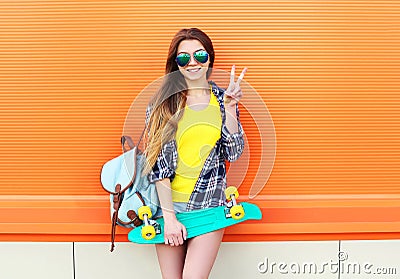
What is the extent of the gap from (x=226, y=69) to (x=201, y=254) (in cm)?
92

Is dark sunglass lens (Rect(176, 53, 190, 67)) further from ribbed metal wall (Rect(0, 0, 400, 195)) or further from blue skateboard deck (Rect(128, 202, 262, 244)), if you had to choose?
blue skateboard deck (Rect(128, 202, 262, 244))

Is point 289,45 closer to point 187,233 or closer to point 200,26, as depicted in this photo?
point 200,26

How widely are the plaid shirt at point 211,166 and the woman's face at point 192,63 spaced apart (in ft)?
0.42

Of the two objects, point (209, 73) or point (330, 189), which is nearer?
point (209, 73)

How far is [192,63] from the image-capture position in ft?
7.02

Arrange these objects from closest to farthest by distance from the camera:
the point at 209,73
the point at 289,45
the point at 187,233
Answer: the point at 187,233
the point at 209,73
the point at 289,45

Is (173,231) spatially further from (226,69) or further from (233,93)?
(226,69)

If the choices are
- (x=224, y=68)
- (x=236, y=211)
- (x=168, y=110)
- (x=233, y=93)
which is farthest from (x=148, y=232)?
(x=224, y=68)

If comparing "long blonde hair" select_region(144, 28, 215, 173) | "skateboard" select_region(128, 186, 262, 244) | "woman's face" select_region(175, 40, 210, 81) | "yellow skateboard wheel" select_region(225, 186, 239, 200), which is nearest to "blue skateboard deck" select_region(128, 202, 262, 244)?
"skateboard" select_region(128, 186, 262, 244)

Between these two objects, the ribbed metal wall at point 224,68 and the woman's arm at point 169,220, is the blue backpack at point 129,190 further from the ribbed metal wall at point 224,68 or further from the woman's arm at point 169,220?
the ribbed metal wall at point 224,68

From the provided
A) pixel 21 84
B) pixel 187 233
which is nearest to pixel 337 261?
pixel 187 233

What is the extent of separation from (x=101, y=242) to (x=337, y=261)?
1199mm

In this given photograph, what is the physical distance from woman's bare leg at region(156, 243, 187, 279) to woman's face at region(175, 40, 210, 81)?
0.76 metres

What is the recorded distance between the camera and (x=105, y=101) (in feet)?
8.22
